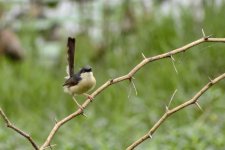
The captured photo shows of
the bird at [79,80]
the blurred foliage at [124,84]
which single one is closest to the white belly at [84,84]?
the bird at [79,80]

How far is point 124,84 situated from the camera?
7.76m

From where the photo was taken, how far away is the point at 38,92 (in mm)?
8078

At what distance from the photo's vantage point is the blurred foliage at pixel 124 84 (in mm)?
5934

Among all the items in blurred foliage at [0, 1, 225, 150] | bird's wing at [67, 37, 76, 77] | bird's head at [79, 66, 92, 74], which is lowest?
blurred foliage at [0, 1, 225, 150]

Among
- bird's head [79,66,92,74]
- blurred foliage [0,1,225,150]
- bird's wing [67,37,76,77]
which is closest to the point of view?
bird's wing [67,37,76,77]

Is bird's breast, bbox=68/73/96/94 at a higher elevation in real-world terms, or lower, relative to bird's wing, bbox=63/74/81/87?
lower

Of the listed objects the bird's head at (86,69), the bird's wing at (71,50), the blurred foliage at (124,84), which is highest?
the bird's wing at (71,50)

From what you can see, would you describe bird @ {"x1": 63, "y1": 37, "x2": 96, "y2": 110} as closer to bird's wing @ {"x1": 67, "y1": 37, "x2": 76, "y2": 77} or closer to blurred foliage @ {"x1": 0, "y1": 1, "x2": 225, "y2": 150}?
bird's wing @ {"x1": 67, "y1": 37, "x2": 76, "y2": 77}

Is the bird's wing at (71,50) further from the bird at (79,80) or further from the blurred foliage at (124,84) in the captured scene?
the blurred foliage at (124,84)

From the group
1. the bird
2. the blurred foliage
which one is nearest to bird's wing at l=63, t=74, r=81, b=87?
the bird

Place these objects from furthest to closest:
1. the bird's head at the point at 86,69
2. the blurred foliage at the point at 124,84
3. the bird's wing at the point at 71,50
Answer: the blurred foliage at the point at 124,84, the bird's head at the point at 86,69, the bird's wing at the point at 71,50

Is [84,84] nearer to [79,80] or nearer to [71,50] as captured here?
[79,80]

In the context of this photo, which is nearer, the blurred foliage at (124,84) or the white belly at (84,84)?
the white belly at (84,84)

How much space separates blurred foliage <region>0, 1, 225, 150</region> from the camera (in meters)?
5.93
